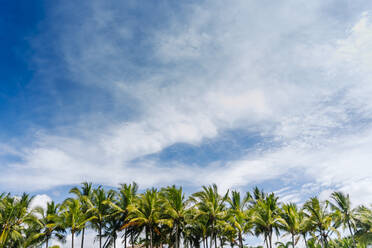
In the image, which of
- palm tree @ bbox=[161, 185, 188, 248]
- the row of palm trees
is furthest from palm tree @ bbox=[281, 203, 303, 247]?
palm tree @ bbox=[161, 185, 188, 248]

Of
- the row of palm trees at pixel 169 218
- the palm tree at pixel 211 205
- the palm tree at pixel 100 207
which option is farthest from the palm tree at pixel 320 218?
the palm tree at pixel 100 207

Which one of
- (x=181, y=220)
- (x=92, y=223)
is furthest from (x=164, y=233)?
(x=92, y=223)

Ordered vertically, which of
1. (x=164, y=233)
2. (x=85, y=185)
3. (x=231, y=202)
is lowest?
(x=164, y=233)

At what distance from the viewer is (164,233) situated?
127 ft

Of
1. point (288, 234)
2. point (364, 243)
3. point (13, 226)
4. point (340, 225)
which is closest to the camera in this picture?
point (13, 226)

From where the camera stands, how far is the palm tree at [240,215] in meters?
35.6

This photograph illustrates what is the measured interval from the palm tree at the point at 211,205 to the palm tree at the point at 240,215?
1751mm

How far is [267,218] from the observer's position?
37438mm

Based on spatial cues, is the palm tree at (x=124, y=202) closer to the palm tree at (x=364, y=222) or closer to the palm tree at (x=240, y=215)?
the palm tree at (x=240, y=215)

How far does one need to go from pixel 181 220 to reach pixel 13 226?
22.3m

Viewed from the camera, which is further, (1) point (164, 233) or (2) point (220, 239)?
(2) point (220, 239)

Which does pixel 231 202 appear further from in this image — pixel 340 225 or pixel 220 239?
pixel 340 225

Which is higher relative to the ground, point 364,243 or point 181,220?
point 181,220

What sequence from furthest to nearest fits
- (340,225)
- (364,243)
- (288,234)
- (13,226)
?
(340,225)
(288,234)
(364,243)
(13,226)
